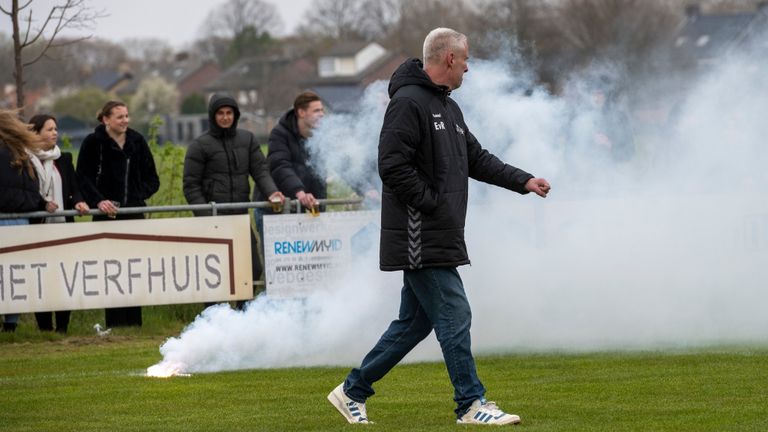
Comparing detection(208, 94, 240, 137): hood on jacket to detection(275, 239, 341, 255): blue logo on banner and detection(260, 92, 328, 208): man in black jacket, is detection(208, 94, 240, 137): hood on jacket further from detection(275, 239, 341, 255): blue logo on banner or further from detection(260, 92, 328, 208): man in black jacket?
detection(275, 239, 341, 255): blue logo on banner

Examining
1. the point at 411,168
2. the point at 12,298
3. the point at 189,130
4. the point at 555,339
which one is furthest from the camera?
the point at 189,130

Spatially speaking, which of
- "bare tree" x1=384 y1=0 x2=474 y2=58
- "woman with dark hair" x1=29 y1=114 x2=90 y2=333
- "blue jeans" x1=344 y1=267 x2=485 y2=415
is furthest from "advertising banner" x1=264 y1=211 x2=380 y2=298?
"bare tree" x1=384 y1=0 x2=474 y2=58

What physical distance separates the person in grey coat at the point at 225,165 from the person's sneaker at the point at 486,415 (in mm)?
6030

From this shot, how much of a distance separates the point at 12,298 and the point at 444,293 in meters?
6.48

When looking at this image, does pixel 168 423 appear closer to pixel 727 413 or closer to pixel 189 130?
pixel 727 413

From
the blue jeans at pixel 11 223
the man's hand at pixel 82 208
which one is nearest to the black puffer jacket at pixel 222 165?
the man's hand at pixel 82 208

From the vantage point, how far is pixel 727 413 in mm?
7941

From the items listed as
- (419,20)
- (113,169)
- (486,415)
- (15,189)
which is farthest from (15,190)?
(419,20)

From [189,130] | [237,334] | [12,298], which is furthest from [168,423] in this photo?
[189,130]

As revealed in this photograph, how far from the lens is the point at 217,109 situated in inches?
534

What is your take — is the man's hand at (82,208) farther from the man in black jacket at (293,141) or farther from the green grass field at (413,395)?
the man in black jacket at (293,141)

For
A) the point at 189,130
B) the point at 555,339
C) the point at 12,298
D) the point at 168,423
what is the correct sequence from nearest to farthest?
the point at 168,423, the point at 555,339, the point at 12,298, the point at 189,130

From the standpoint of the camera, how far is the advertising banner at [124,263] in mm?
12984

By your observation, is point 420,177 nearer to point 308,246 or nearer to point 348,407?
point 348,407
